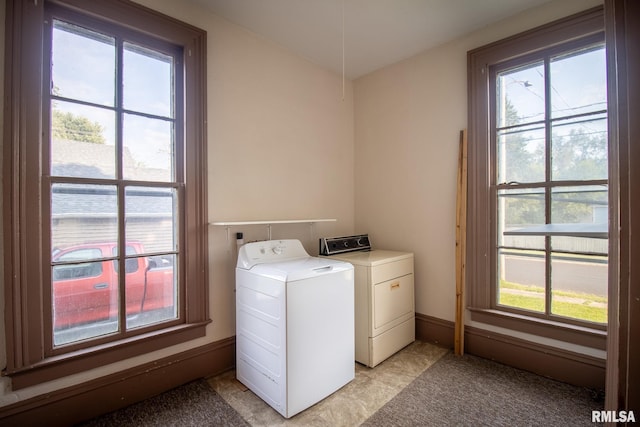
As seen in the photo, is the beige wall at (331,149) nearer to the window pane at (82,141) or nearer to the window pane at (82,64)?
the window pane at (82,64)

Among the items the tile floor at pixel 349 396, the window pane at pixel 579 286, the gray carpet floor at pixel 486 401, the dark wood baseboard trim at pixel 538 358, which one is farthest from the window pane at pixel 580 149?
the tile floor at pixel 349 396

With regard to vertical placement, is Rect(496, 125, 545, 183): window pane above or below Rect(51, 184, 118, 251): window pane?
above

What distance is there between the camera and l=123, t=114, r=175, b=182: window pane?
1.87 meters

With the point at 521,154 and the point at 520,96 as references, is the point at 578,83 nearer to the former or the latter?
the point at 520,96

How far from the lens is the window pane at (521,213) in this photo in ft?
7.04

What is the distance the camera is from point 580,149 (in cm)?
199

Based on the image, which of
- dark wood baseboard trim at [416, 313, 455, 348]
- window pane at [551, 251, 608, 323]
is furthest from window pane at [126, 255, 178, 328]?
window pane at [551, 251, 608, 323]

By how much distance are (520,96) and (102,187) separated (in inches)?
115

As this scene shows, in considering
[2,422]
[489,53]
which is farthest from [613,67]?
[2,422]

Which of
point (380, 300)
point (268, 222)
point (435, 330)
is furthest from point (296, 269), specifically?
point (435, 330)

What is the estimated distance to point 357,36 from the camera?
7.88ft

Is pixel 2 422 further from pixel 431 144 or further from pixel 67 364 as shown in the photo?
pixel 431 144

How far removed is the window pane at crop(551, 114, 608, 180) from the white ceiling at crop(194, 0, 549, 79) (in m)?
0.88

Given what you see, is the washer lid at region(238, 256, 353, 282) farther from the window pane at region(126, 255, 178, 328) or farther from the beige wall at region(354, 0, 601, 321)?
the beige wall at region(354, 0, 601, 321)
